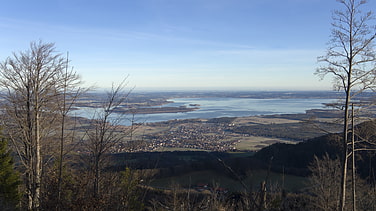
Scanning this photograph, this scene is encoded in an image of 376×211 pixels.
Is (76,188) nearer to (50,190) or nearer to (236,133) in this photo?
(50,190)

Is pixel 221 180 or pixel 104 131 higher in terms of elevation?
pixel 104 131

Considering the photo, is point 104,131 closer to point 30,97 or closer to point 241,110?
point 30,97

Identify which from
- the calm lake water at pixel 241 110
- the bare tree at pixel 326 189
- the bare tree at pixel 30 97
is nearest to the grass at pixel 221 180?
the bare tree at pixel 326 189

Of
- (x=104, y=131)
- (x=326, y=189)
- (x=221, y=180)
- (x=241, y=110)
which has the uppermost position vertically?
(x=104, y=131)

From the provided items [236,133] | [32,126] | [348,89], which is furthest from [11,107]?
[236,133]

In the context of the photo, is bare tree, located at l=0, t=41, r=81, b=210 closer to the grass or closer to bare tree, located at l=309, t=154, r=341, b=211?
bare tree, located at l=309, t=154, r=341, b=211

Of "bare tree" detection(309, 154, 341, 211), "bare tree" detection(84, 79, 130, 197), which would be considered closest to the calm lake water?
"bare tree" detection(309, 154, 341, 211)

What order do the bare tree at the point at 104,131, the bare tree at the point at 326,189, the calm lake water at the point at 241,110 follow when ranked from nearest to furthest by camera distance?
the bare tree at the point at 104,131 → the bare tree at the point at 326,189 → the calm lake water at the point at 241,110

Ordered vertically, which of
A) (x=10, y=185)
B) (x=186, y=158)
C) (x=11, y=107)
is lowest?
(x=186, y=158)

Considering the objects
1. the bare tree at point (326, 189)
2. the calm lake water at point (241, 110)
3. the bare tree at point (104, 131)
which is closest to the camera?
the bare tree at point (104, 131)

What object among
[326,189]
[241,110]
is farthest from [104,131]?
[241,110]

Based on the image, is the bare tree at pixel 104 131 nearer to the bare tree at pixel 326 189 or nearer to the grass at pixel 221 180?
the bare tree at pixel 326 189
